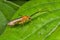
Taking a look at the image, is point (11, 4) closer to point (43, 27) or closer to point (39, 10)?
point (39, 10)

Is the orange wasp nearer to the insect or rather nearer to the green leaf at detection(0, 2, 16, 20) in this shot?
the insect

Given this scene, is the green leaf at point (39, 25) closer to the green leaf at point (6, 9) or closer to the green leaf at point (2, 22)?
the green leaf at point (2, 22)

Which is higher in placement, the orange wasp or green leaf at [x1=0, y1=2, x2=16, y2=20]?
the orange wasp

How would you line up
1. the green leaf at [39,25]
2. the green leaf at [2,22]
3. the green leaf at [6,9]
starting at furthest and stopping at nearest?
the green leaf at [6,9] → the green leaf at [2,22] → the green leaf at [39,25]

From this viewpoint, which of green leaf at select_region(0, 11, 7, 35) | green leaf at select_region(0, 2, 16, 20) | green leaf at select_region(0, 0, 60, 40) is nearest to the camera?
green leaf at select_region(0, 0, 60, 40)

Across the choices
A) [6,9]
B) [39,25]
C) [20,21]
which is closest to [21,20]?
[20,21]

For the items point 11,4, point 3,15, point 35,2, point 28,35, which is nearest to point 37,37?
point 28,35

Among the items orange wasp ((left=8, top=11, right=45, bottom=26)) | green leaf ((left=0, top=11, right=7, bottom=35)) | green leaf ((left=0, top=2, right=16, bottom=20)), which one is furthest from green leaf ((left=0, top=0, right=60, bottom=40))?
green leaf ((left=0, top=2, right=16, bottom=20))

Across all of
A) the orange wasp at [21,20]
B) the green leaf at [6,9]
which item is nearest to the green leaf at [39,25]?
the orange wasp at [21,20]
